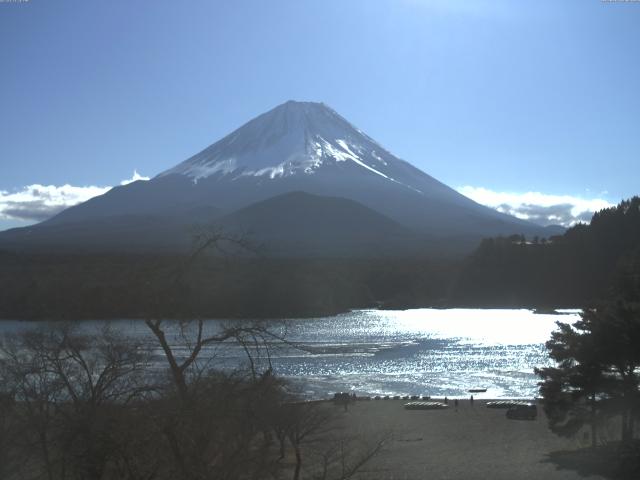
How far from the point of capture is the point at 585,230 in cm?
4972

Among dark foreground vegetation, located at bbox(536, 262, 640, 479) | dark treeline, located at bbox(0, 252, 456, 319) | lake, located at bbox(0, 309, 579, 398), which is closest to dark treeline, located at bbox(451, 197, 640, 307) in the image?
lake, located at bbox(0, 309, 579, 398)

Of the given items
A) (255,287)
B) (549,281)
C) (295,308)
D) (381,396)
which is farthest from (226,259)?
(549,281)

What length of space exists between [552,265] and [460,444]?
38979 millimetres

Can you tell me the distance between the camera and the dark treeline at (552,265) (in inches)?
1854

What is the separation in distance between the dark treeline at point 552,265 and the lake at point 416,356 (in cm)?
443

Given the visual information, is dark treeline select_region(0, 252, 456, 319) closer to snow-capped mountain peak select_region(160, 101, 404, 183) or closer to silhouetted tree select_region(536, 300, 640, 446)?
silhouetted tree select_region(536, 300, 640, 446)

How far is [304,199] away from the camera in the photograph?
71.0 metres

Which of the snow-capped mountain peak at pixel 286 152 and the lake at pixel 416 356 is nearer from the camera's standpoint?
the lake at pixel 416 356

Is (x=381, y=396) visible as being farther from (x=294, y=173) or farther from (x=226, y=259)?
(x=294, y=173)

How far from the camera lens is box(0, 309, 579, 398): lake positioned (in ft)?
66.0

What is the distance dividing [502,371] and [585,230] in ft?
94.3

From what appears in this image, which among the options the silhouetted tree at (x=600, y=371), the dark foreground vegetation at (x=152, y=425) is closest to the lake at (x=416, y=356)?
the dark foreground vegetation at (x=152, y=425)

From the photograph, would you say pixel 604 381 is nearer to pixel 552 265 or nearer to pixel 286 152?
pixel 552 265

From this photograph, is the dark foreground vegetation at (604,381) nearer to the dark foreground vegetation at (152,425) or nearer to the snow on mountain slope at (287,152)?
the dark foreground vegetation at (152,425)
